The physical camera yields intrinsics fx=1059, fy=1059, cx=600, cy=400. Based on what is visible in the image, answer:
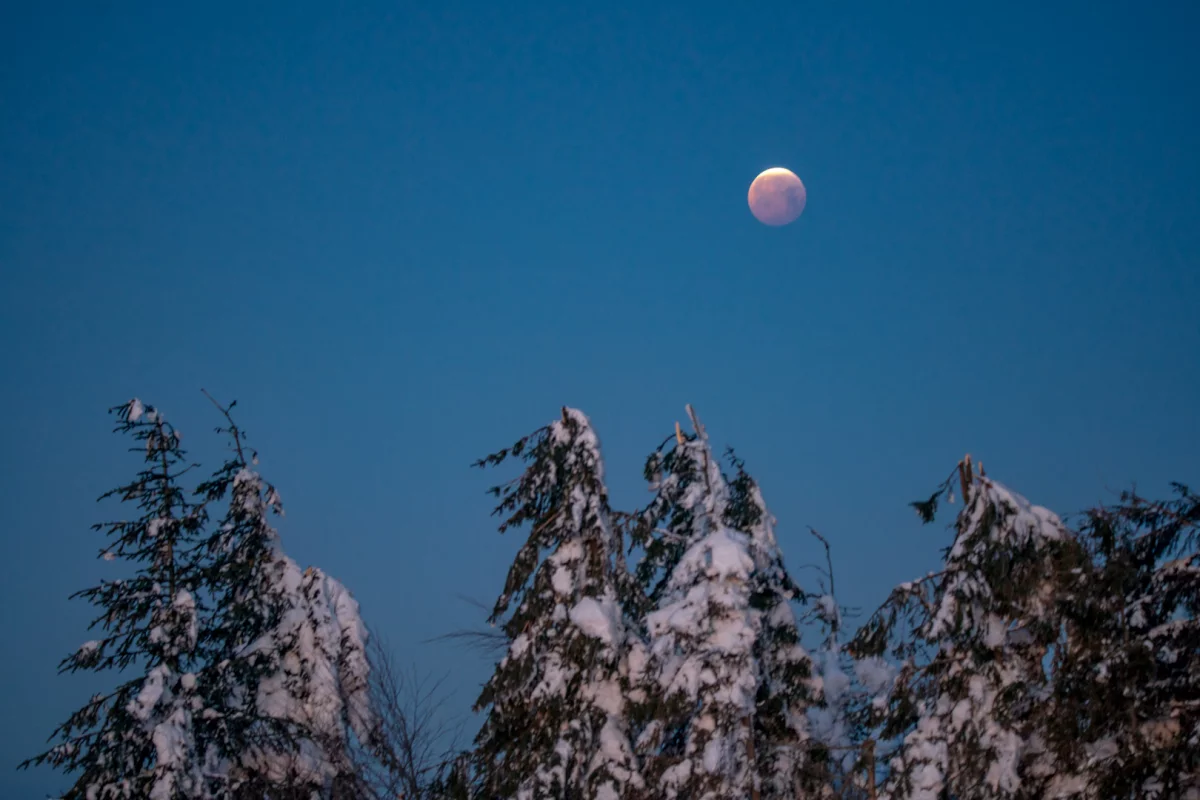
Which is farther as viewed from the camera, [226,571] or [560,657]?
[226,571]

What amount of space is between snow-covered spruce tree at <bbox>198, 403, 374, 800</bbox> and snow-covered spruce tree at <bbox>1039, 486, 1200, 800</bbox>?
12653mm

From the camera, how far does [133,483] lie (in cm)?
1847

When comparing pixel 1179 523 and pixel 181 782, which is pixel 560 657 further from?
pixel 1179 523

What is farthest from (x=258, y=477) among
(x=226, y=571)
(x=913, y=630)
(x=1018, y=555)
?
(x=1018, y=555)

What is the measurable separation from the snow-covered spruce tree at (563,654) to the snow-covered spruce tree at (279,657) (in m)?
5.14

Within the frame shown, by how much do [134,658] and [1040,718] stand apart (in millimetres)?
14400

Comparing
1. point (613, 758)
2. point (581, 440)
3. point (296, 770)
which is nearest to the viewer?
point (613, 758)

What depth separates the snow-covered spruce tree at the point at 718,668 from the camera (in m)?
15.7

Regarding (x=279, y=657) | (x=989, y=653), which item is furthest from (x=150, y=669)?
(x=989, y=653)

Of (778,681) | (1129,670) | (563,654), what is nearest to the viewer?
(1129,670)

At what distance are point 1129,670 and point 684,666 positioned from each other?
602cm

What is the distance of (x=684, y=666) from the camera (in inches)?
625

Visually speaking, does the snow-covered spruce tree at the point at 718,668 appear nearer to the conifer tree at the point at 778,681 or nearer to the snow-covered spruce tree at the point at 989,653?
the conifer tree at the point at 778,681

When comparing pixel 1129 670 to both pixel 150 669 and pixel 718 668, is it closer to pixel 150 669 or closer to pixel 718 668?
pixel 718 668
